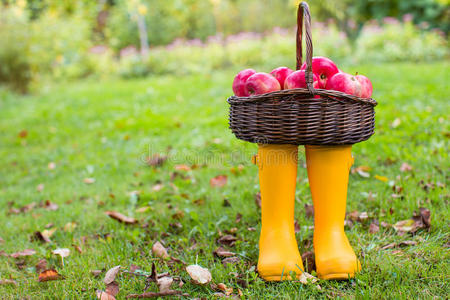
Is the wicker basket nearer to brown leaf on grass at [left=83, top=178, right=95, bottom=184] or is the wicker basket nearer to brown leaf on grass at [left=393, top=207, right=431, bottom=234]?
brown leaf on grass at [left=393, top=207, right=431, bottom=234]

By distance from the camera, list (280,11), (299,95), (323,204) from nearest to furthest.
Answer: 1. (299,95)
2. (323,204)
3. (280,11)

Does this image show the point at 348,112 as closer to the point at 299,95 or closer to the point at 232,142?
the point at 299,95

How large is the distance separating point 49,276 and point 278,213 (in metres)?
1.06

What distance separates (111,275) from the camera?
1.71 meters

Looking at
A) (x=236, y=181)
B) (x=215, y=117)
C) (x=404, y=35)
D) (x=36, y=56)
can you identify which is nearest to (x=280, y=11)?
(x=404, y=35)

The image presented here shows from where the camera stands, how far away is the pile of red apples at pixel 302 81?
1.50m

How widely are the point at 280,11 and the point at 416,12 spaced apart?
16.8 feet

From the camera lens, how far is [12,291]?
1.70 metres

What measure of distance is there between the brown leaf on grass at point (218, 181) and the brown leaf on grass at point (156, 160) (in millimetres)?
724

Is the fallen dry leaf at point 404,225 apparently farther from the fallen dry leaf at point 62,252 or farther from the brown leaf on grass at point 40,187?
the brown leaf on grass at point 40,187

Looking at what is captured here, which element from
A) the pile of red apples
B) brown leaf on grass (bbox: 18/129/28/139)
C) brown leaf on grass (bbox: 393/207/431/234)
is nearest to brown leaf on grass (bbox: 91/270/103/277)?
the pile of red apples

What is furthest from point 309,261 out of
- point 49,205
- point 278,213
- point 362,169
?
point 49,205

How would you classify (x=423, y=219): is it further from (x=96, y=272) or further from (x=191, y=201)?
(x=96, y=272)

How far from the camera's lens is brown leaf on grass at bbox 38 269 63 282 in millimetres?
1725
